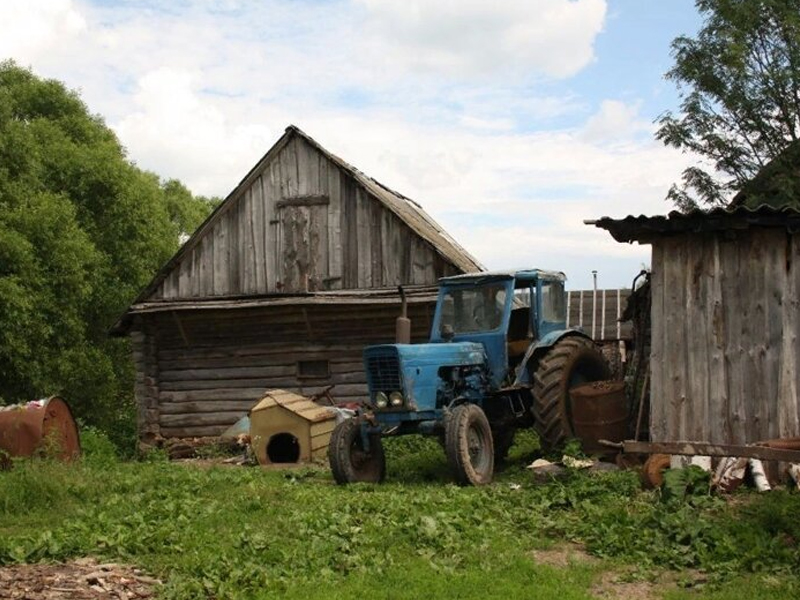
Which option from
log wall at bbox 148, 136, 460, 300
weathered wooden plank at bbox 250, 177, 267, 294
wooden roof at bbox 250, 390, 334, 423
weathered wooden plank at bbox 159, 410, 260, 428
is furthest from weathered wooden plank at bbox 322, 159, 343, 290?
wooden roof at bbox 250, 390, 334, 423

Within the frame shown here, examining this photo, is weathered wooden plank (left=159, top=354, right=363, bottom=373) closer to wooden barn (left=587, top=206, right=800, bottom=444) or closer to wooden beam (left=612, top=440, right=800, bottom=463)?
wooden barn (left=587, top=206, right=800, bottom=444)

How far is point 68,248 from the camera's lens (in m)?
24.8

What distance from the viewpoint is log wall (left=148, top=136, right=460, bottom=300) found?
17.6 m

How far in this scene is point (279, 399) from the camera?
48.3 feet

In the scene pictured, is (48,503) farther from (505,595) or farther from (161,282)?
(161,282)

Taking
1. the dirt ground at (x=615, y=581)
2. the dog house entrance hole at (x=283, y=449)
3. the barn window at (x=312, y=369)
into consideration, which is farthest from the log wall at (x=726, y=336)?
the barn window at (x=312, y=369)

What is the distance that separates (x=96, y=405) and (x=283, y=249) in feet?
39.7

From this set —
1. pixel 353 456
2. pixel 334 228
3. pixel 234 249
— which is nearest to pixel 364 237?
pixel 334 228

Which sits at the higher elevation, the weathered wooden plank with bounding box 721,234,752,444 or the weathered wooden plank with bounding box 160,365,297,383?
the weathered wooden plank with bounding box 721,234,752,444

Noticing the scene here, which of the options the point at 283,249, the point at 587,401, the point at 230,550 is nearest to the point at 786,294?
the point at 587,401

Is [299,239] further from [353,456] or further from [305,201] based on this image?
[353,456]

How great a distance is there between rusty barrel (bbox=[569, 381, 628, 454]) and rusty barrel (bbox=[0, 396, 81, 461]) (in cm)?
652

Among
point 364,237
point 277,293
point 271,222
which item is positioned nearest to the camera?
point 364,237

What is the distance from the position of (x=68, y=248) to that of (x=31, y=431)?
42.9 ft
